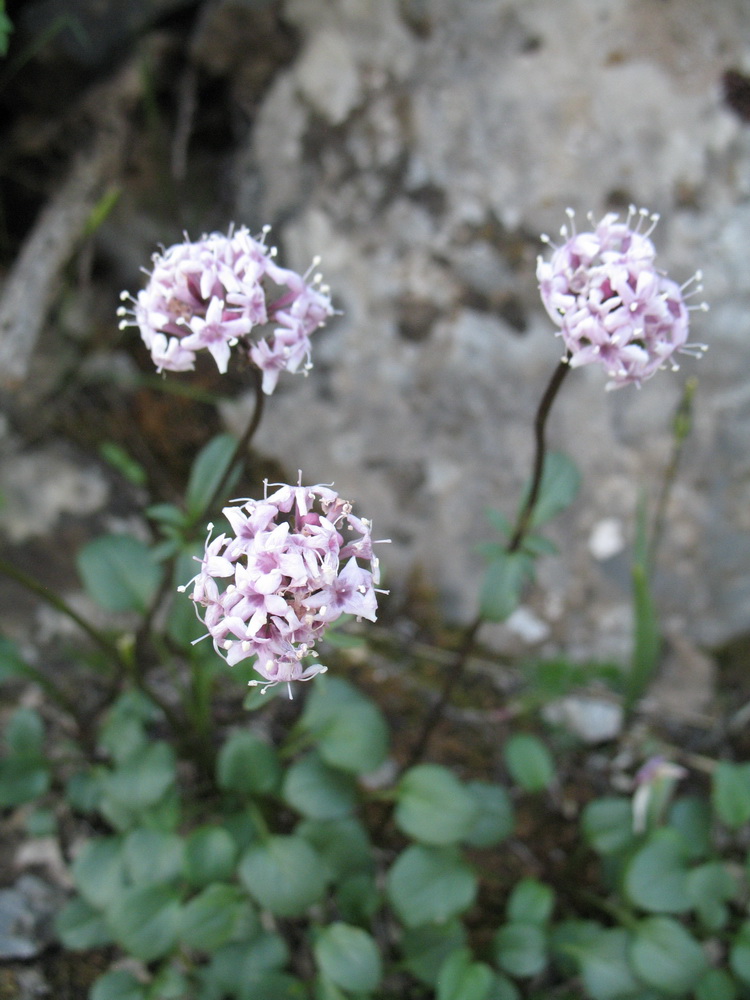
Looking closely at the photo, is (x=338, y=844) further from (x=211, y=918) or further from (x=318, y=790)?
(x=211, y=918)

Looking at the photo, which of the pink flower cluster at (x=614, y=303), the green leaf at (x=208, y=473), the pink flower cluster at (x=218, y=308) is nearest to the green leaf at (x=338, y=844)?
the green leaf at (x=208, y=473)

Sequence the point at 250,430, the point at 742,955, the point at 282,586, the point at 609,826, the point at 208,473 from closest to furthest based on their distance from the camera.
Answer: the point at 282,586
the point at 250,430
the point at 742,955
the point at 208,473
the point at 609,826

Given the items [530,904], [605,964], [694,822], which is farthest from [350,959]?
[694,822]

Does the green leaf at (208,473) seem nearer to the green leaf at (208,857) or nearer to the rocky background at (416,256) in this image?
the rocky background at (416,256)

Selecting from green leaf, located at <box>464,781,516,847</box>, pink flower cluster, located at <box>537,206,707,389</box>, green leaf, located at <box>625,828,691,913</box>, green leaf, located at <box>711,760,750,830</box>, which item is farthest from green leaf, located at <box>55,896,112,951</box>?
pink flower cluster, located at <box>537,206,707,389</box>

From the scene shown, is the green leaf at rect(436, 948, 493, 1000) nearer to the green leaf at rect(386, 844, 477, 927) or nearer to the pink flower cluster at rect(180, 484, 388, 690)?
the green leaf at rect(386, 844, 477, 927)

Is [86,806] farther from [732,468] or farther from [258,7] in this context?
[258,7]

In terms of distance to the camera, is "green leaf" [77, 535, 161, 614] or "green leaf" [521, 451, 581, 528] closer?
"green leaf" [521, 451, 581, 528]
